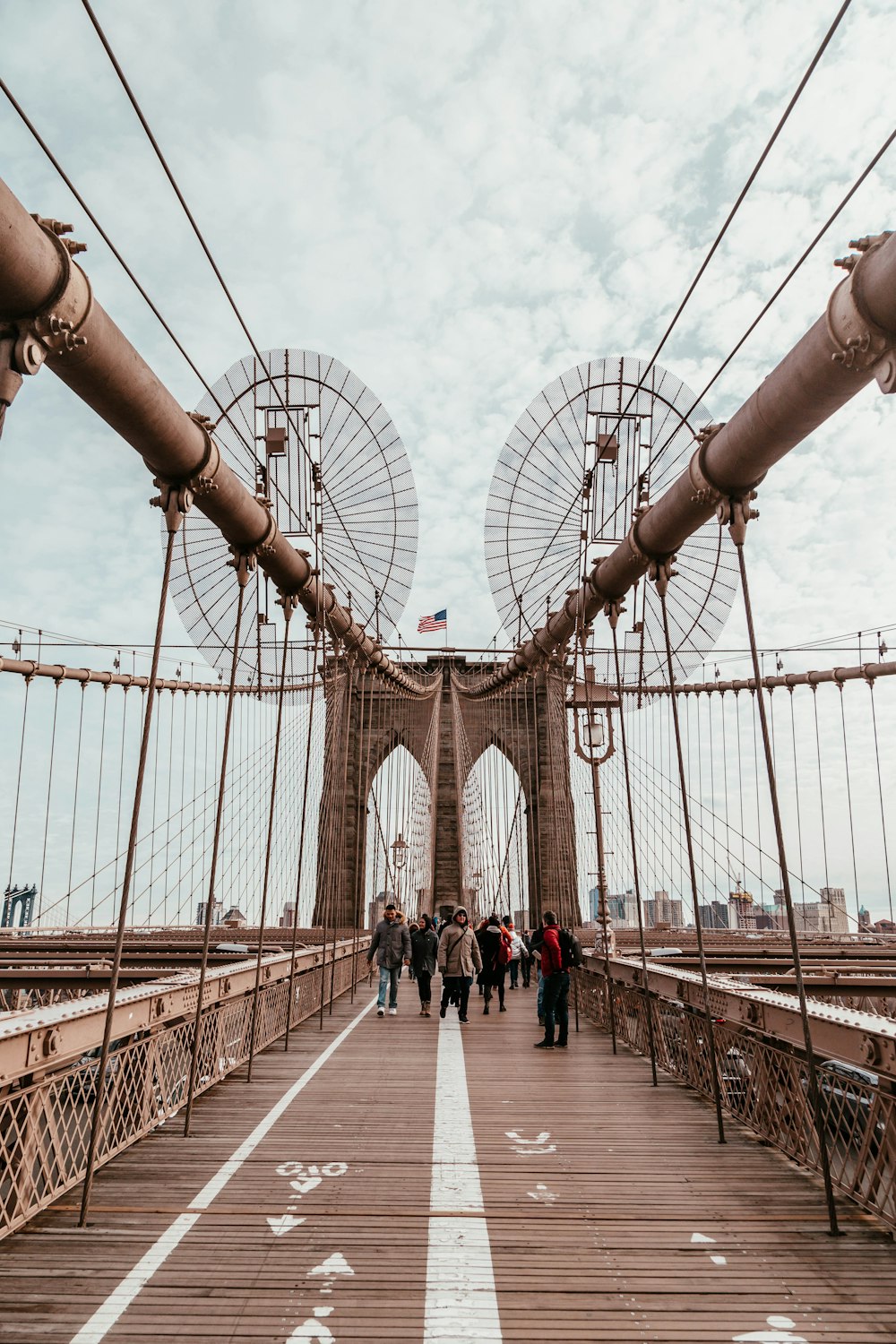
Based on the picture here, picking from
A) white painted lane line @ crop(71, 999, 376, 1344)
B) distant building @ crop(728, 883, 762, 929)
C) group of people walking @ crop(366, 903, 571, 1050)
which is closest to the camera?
white painted lane line @ crop(71, 999, 376, 1344)

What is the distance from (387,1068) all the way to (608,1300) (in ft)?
16.8

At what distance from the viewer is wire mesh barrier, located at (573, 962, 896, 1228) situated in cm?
419

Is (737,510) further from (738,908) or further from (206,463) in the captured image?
(738,908)

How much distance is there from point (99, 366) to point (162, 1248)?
3945 millimetres

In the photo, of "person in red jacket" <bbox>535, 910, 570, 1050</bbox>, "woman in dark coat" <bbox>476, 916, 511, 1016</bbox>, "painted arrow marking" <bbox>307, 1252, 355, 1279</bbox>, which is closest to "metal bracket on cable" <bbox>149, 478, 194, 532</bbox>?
"painted arrow marking" <bbox>307, 1252, 355, 1279</bbox>

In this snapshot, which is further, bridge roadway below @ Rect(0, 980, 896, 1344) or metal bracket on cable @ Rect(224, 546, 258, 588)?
metal bracket on cable @ Rect(224, 546, 258, 588)

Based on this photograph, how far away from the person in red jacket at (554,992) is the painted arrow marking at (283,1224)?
562 cm

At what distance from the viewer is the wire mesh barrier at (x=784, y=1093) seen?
4191mm

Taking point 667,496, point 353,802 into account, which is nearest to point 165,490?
point 667,496

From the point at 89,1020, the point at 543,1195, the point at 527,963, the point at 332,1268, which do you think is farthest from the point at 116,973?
the point at 527,963

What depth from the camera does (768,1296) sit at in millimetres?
3410

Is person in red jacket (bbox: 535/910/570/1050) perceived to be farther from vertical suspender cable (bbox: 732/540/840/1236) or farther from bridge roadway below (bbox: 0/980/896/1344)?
vertical suspender cable (bbox: 732/540/840/1236)

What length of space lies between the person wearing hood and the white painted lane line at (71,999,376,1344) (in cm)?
500

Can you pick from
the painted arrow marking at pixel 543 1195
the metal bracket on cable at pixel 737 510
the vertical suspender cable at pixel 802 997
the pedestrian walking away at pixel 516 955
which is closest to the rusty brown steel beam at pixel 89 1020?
the painted arrow marking at pixel 543 1195
